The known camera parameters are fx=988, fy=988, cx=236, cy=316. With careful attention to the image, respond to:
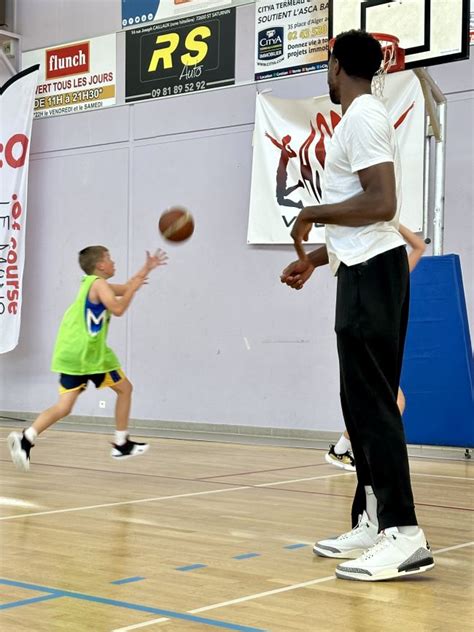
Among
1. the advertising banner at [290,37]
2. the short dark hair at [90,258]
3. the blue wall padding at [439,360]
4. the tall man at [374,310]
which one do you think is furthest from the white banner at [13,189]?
the tall man at [374,310]

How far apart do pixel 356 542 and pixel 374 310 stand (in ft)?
3.06

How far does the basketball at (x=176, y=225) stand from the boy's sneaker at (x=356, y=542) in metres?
3.38

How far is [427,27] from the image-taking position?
7.46 metres

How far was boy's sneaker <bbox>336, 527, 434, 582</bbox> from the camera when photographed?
3262mm

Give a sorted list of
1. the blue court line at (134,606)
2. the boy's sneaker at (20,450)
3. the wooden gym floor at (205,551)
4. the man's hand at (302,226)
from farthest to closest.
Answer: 1. the boy's sneaker at (20,450)
2. the man's hand at (302,226)
3. the wooden gym floor at (205,551)
4. the blue court line at (134,606)

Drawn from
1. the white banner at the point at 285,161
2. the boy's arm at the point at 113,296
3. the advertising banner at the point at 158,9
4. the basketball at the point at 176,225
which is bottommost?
→ the boy's arm at the point at 113,296

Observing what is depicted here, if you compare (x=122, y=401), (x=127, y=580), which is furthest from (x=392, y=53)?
(x=127, y=580)

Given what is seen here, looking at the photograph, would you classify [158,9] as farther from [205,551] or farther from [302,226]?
[205,551]

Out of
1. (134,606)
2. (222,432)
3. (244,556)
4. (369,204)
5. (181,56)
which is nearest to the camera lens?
(134,606)

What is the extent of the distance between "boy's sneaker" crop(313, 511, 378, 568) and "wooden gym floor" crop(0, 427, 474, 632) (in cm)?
7

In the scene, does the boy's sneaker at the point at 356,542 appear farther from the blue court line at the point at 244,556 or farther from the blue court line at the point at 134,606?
the blue court line at the point at 134,606

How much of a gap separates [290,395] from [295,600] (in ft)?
20.9

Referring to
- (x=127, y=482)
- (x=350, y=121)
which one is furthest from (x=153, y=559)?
(x=127, y=482)

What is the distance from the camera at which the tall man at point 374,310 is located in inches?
129
